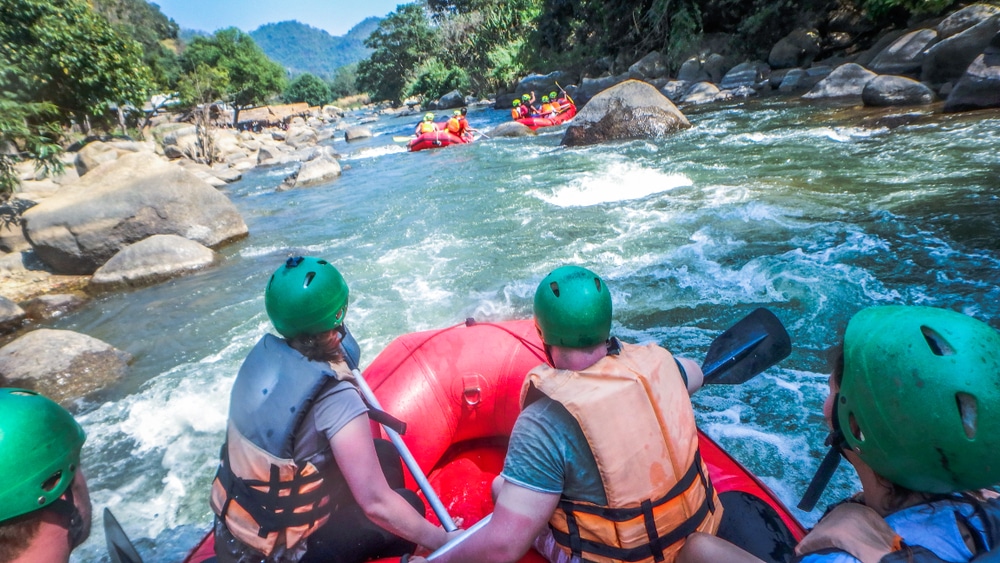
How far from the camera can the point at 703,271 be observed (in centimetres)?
528

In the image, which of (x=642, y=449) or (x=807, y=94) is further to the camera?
(x=807, y=94)

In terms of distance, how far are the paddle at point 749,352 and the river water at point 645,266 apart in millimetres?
984

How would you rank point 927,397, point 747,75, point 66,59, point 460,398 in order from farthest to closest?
1. point 747,75
2. point 66,59
3. point 460,398
4. point 927,397

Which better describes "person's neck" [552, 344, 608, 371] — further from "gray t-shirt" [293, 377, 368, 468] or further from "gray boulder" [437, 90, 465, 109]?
"gray boulder" [437, 90, 465, 109]

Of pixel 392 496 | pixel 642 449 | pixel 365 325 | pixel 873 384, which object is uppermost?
pixel 873 384

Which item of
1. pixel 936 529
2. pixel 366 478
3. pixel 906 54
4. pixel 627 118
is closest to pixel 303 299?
pixel 366 478

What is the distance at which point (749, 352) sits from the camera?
2.33 m

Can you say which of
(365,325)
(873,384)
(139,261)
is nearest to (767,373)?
(873,384)

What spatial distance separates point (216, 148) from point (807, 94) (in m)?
20.3

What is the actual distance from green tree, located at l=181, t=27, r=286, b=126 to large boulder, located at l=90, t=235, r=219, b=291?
3267 cm

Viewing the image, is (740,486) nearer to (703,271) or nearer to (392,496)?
(392,496)

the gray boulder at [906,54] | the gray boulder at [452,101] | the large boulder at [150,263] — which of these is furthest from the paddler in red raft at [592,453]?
the gray boulder at [452,101]

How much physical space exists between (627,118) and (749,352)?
36.3 ft

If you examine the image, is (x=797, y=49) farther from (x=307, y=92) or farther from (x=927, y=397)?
(x=307, y=92)
